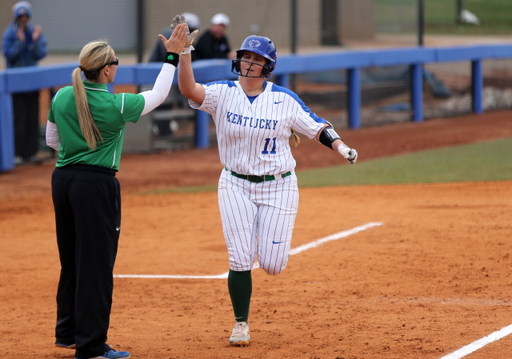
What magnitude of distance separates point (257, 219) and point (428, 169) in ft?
23.7

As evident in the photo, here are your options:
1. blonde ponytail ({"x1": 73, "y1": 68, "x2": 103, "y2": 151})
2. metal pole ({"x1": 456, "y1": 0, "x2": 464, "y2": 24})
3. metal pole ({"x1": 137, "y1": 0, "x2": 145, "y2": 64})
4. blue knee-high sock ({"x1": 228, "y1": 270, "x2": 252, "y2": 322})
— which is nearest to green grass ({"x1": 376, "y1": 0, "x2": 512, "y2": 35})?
metal pole ({"x1": 456, "y1": 0, "x2": 464, "y2": 24})

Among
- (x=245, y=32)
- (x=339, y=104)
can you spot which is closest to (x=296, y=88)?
(x=339, y=104)

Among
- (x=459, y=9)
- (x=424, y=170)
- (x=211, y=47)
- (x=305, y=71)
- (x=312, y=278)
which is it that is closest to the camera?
(x=312, y=278)

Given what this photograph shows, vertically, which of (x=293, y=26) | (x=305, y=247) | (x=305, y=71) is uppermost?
(x=293, y=26)

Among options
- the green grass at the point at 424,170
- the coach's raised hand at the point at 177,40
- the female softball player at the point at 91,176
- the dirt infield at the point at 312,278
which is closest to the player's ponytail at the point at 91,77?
the female softball player at the point at 91,176

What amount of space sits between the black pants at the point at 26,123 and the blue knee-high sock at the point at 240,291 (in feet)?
26.2

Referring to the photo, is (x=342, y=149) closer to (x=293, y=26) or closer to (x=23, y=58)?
(x=23, y=58)

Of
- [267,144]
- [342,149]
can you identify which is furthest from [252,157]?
[342,149]

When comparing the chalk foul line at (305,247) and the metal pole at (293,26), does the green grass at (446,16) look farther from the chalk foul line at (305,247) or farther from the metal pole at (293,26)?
the chalk foul line at (305,247)

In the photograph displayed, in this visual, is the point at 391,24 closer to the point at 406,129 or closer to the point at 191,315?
the point at 406,129

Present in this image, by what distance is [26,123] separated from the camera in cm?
1150

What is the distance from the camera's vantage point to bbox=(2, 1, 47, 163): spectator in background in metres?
11.4

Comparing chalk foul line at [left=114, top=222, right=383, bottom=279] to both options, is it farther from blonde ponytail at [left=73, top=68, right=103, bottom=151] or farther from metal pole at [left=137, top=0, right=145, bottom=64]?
metal pole at [left=137, top=0, right=145, bottom=64]

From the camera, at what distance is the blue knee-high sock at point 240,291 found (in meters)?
4.43
